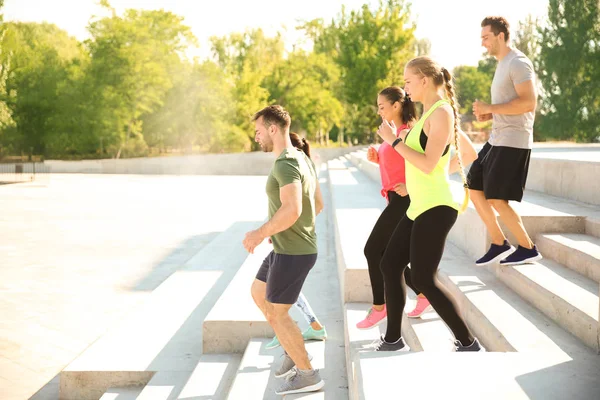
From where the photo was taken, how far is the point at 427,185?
137 inches

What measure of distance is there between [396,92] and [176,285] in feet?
13.9

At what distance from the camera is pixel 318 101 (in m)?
55.2

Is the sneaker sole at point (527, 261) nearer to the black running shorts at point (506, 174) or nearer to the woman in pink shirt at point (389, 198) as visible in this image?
the black running shorts at point (506, 174)

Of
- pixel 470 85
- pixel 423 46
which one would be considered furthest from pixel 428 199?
pixel 470 85

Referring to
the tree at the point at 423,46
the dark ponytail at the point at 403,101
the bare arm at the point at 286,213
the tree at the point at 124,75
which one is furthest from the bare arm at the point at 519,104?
the tree at the point at 423,46

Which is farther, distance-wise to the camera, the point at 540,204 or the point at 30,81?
the point at 30,81

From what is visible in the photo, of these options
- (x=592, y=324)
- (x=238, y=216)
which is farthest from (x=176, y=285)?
(x=238, y=216)

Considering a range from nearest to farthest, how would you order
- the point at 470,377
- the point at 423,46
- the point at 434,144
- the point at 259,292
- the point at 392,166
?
the point at 470,377
the point at 434,144
the point at 259,292
the point at 392,166
the point at 423,46

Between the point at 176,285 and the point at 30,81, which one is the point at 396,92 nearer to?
the point at 176,285

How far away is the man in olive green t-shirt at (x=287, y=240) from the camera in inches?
140

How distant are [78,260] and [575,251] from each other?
302 inches

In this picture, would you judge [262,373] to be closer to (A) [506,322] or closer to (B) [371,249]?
(B) [371,249]

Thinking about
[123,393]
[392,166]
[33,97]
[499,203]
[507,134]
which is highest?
[33,97]

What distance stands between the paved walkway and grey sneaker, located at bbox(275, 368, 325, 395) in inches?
86.2
